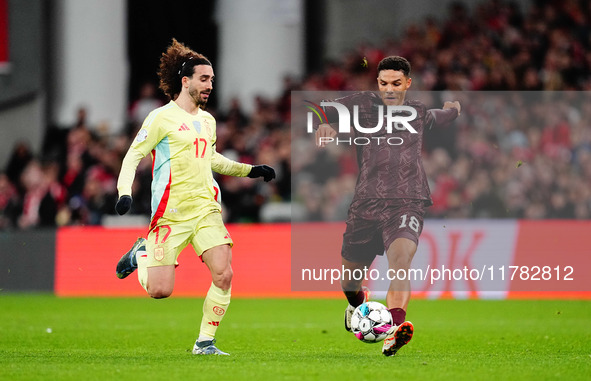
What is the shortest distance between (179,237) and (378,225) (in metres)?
1.71

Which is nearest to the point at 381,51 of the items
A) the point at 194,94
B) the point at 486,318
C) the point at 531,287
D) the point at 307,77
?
the point at 307,77

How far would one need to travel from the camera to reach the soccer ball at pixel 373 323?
8.55 m

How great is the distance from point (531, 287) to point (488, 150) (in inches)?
85.9

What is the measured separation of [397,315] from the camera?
8609 millimetres

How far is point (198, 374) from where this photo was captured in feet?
24.2

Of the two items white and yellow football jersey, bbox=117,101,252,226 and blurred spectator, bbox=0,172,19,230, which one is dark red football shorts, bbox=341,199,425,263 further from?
blurred spectator, bbox=0,172,19,230

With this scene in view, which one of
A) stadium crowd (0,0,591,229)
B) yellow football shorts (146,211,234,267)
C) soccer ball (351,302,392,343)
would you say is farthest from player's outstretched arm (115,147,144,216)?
stadium crowd (0,0,591,229)

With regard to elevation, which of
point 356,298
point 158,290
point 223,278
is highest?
point 223,278

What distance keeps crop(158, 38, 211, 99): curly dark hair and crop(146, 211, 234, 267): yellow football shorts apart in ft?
3.66

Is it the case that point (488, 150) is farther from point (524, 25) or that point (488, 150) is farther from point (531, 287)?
point (524, 25)

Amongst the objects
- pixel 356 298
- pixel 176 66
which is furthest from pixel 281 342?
pixel 176 66

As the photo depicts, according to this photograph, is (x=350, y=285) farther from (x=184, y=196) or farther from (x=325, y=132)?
(x=184, y=196)

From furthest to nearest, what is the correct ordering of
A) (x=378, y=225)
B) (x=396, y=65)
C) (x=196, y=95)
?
1. (x=378, y=225)
2. (x=396, y=65)
3. (x=196, y=95)

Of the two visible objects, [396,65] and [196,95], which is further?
[396,65]
